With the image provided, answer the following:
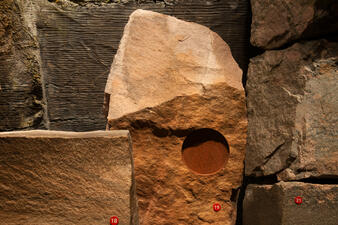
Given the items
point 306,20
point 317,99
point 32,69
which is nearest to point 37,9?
point 32,69

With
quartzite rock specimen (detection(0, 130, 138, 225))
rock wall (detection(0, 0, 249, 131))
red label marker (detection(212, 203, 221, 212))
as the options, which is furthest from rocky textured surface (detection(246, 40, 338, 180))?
quartzite rock specimen (detection(0, 130, 138, 225))

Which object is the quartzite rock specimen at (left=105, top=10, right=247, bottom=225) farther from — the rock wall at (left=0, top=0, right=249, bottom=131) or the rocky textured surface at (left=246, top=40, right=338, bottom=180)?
the rock wall at (left=0, top=0, right=249, bottom=131)

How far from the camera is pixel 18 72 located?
1.92m

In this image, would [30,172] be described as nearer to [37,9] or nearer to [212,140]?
[212,140]

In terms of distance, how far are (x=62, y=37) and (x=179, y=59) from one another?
30.6 inches

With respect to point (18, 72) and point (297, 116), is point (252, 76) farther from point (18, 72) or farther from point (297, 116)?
point (18, 72)

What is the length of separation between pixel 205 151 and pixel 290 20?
2.50 feet

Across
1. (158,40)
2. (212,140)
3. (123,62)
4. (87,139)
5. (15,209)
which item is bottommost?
(15,209)

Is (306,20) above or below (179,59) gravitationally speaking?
above

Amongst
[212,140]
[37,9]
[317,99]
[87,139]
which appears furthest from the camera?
[37,9]

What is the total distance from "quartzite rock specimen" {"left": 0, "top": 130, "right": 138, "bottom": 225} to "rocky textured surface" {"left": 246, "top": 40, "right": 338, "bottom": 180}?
31.3 inches

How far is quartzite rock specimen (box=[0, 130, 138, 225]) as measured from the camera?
1166 millimetres

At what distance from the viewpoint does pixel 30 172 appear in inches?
46.0

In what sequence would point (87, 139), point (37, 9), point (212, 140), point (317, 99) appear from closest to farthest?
point (87, 139) → point (317, 99) → point (212, 140) → point (37, 9)
